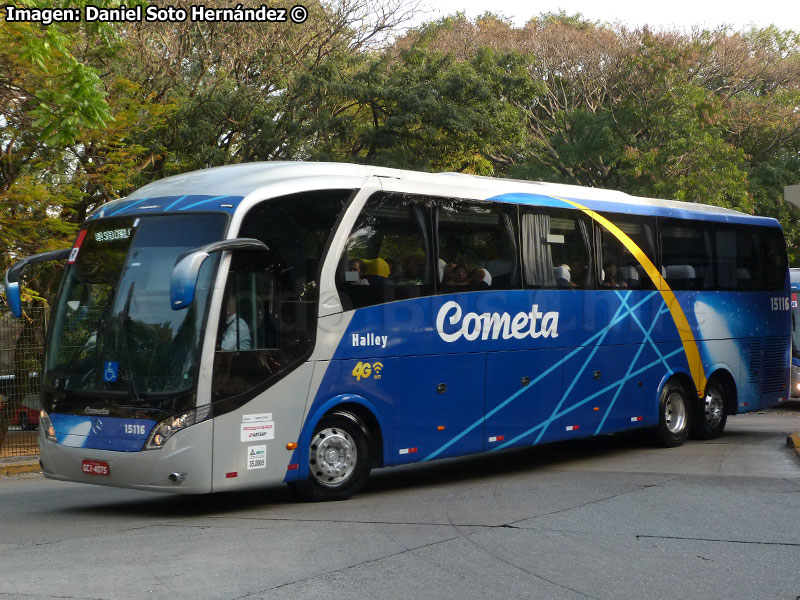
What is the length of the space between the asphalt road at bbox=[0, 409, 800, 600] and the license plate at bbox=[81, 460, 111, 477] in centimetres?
45

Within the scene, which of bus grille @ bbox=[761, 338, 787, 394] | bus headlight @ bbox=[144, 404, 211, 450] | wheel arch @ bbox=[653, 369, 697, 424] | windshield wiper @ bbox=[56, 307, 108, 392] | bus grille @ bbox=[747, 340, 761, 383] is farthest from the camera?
bus grille @ bbox=[761, 338, 787, 394]

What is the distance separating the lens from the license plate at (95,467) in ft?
31.2

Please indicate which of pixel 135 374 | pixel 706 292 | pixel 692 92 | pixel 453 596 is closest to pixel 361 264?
pixel 135 374

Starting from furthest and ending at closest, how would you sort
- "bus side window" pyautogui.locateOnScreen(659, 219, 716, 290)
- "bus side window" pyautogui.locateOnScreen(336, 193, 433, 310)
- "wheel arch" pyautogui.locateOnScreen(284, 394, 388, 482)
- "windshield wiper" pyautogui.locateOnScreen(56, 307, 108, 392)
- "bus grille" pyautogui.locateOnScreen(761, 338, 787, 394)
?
"bus grille" pyautogui.locateOnScreen(761, 338, 787, 394) < "bus side window" pyautogui.locateOnScreen(659, 219, 716, 290) < "bus side window" pyautogui.locateOnScreen(336, 193, 433, 310) < "wheel arch" pyautogui.locateOnScreen(284, 394, 388, 482) < "windshield wiper" pyautogui.locateOnScreen(56, 307, 108, 392)

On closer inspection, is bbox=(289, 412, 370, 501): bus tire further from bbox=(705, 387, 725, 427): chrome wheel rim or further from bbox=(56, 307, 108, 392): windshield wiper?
bbox=(705, 387, 725, 427): chrome wheel rim

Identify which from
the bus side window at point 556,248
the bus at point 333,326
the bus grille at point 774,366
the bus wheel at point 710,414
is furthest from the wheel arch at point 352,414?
the bus grille at point 774,366

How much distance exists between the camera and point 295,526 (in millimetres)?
8938

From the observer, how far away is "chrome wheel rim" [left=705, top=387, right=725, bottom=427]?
1634cm

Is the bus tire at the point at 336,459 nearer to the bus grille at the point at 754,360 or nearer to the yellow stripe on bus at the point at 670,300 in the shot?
the yellow stripe on bus at the point at 670,300

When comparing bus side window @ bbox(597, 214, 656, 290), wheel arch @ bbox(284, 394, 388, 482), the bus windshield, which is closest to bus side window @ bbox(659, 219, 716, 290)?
bus side window @ bbox(597, 214, 656, 290)

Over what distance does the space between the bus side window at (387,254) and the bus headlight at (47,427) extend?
119 inches

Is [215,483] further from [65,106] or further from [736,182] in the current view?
[736,182]

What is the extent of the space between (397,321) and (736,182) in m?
24.0

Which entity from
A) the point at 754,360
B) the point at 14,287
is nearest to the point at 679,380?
the point at 754,360
